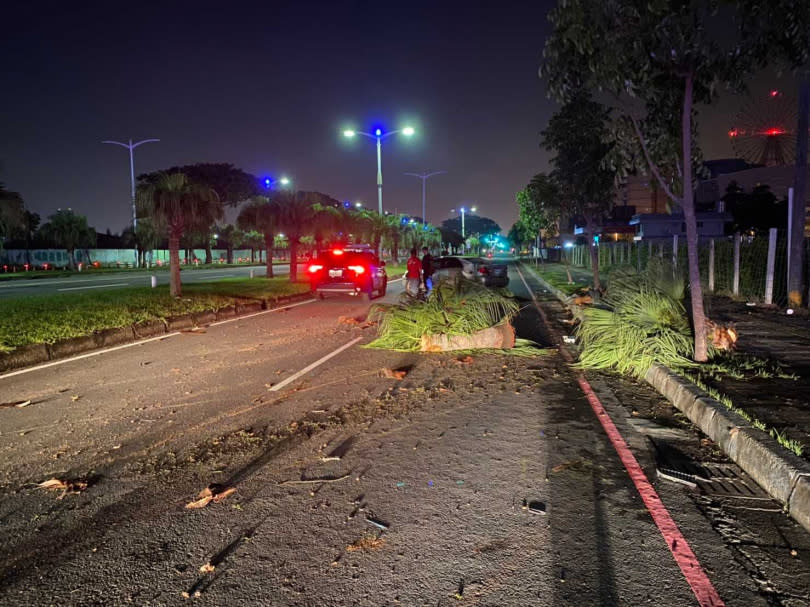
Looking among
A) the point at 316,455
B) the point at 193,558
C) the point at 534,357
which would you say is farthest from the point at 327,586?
the point at 534,357

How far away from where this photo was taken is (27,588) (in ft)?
10.4

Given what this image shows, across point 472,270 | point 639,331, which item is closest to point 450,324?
point 639,331

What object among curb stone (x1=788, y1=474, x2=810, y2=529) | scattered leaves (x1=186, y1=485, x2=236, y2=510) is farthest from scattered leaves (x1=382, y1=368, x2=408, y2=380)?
curb stone (x1=788, y1=474, x2=810, y2=529)

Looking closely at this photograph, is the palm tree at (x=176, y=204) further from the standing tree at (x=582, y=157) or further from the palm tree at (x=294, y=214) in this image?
the standing tree at (x=582, y=157)

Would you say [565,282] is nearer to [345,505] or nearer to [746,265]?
[746,265]

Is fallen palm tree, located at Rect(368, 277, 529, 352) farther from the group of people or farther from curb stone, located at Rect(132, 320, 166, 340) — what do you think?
curb stone, located at Rect(132, 320, 166, 340)

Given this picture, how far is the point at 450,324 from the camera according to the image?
35.3ft

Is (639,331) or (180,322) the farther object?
(180,322)

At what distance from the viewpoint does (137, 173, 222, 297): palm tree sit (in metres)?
17.6

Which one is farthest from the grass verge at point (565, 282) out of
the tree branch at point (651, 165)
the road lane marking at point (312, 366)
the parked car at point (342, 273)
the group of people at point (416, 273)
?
the tree branch at point (651, 165)

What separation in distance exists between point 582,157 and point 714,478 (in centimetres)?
1568

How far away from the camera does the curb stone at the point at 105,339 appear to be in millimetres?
9586

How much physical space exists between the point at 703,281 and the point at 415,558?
67.4ft

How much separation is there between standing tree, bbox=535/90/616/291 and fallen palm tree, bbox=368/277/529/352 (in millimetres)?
7511
